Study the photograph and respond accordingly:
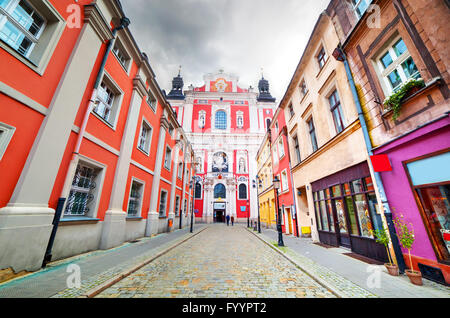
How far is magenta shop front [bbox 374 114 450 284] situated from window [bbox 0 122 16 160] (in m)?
9.57

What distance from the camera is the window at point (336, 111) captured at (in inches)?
293

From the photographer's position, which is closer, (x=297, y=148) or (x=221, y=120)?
(x=297, y=148)

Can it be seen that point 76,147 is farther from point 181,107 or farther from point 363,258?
point 181,107

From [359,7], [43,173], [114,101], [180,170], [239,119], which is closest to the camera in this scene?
[43,173]

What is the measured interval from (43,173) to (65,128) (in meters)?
1.44

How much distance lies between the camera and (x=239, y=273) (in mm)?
4305

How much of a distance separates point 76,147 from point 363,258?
10.2 metres

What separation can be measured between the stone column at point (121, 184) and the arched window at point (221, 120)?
27944 millimetres

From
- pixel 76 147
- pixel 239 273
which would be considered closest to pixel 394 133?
pixel 239 273

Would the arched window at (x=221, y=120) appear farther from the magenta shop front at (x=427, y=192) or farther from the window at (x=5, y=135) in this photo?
the window at (x=5, y=135)

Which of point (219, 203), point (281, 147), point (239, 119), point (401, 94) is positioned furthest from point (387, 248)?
point (239, 119)

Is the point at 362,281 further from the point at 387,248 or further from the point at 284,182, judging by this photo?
the point at 284,182

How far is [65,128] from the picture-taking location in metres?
5.02

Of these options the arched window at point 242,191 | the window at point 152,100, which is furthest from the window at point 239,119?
the window at point 152,100
